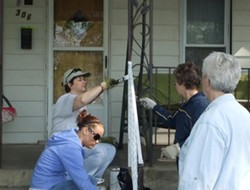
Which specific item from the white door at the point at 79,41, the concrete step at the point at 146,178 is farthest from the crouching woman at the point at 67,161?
the white door at the point at 79,41

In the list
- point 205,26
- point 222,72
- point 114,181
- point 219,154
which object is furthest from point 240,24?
point 219,154

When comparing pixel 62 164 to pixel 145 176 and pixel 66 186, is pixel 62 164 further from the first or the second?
pixel 145 176

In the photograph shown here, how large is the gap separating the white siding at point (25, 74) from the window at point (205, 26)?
2194 millimetres

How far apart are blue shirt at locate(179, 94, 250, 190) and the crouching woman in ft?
4.59

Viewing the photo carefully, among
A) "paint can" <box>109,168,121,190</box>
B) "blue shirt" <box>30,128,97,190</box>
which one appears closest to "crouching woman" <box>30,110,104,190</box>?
"blue shirt" <box>30,128,97,190</box>

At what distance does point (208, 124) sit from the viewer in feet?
8.72

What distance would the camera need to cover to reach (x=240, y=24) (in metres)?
8.23

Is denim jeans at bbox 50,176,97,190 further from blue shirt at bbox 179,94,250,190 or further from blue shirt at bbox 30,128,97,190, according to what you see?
blue shirt at bbox 179,94,250,190

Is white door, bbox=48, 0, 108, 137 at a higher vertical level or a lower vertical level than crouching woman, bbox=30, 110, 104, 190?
higher

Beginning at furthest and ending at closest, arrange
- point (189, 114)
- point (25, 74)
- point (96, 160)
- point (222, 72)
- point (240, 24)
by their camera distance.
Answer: point (240, 24)
point (25, 74)
point (96, 160)
point (189, 114)
point (222, 72)

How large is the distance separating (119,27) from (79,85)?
288 cm

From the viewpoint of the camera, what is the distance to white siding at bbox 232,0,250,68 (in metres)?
8.22

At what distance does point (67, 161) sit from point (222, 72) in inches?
63.5

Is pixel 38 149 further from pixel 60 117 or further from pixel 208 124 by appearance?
pixel 208 124
